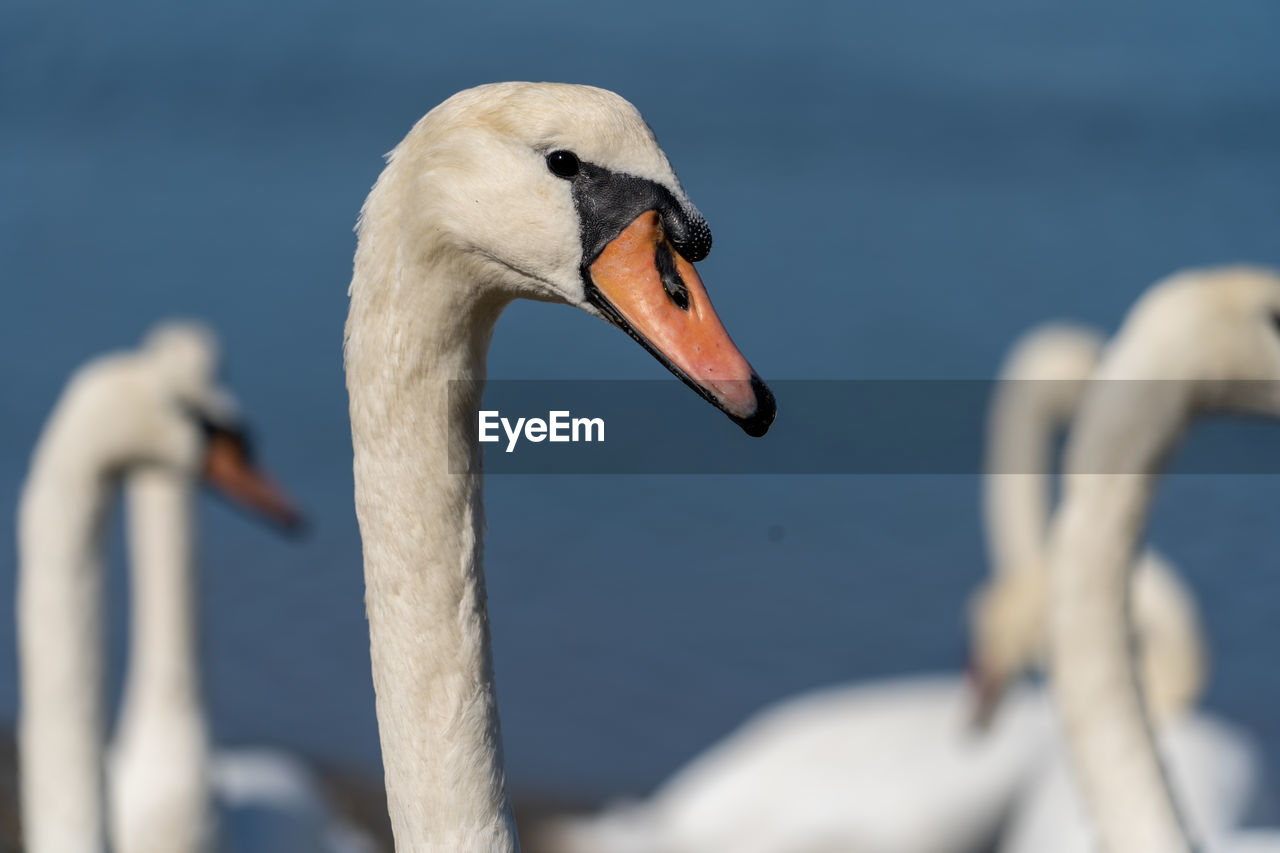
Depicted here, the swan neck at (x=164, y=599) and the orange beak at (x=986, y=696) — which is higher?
the swan neck at (x=164, y=599)

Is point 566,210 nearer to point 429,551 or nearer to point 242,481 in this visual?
point 429,551

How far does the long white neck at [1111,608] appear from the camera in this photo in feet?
11.0

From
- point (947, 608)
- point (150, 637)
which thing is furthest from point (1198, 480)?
point (150, 637)

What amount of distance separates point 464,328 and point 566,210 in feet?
0.75

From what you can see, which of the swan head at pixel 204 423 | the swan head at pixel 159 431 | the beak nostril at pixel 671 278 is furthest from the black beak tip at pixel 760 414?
the swan head at pixel 204 423

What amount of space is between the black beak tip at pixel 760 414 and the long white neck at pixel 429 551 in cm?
44

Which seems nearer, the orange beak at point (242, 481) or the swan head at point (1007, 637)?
the orange beak at point (242, 481)

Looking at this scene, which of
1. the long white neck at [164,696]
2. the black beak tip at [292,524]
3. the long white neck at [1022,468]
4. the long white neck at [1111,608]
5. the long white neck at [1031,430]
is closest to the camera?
the long white neck at [1111,608]

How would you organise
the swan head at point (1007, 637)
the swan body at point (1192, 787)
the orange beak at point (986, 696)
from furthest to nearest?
the orange beak at point (986, 696) < the swan head at point (1007, 637) < the swan body at point (1192, 787)

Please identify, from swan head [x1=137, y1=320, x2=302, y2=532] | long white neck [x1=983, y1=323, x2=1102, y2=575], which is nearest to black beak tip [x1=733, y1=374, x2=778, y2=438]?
swan head [x1=137, y1=320, x2=302, y2=532]

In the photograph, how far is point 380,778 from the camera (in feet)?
27.9

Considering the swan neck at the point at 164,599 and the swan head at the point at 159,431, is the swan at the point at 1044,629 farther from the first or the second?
the swan neck at the point at 164,599

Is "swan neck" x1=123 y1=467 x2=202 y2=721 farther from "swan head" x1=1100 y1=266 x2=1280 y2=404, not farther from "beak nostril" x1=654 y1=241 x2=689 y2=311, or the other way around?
"beak nostril" x1=654 y1=241 x2=689 y2=311

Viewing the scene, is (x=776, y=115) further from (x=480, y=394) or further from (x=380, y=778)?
(x=480, y=394)
